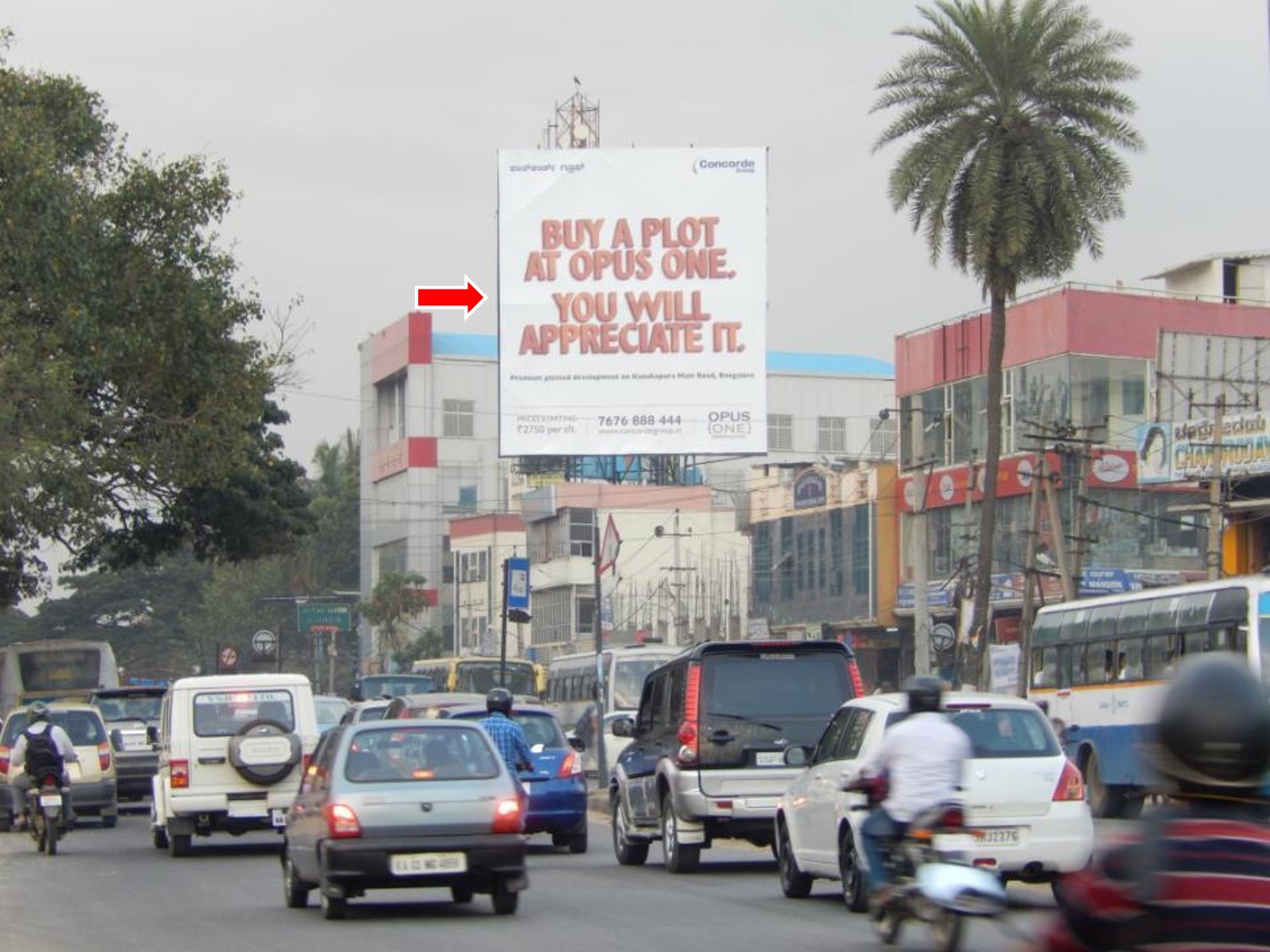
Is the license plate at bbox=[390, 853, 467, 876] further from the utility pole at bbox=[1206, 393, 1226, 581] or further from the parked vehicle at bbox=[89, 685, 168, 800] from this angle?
the utility pole at bbox=[1206, 393, 1226, 581]

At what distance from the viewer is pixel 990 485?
46219 millimetres

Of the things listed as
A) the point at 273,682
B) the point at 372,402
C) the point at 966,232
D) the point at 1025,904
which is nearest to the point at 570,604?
the point at 372,402

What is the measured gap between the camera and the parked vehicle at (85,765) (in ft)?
96.4

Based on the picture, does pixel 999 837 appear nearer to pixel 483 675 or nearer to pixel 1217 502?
pixel 1217 502

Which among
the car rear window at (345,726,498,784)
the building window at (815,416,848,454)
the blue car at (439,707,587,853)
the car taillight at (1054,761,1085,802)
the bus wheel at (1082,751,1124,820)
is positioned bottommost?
the bus wheel at (1082,751,1124,820)

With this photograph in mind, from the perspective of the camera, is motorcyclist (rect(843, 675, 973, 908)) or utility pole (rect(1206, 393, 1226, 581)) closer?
motorcyclist (rect(843, 675, 973, 908))

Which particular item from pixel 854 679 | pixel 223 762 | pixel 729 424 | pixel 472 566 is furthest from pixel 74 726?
pixel 472 566

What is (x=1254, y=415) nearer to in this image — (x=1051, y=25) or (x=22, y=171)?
(x=1051, y=25)

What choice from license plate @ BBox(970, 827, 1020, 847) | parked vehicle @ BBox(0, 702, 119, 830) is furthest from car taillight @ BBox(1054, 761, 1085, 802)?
parked vehicle @ BBox(0, 702, 119, 830)

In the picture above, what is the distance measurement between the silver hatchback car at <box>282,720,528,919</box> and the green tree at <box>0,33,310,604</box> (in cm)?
1977

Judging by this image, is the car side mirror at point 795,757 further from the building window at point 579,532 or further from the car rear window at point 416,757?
the building window at point 579,532

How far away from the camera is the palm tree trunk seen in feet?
147

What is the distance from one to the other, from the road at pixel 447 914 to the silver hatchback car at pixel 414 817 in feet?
1.12

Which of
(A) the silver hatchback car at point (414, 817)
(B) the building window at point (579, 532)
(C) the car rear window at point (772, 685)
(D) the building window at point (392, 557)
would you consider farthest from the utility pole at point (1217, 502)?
(D) the building window at point (392, 557)
